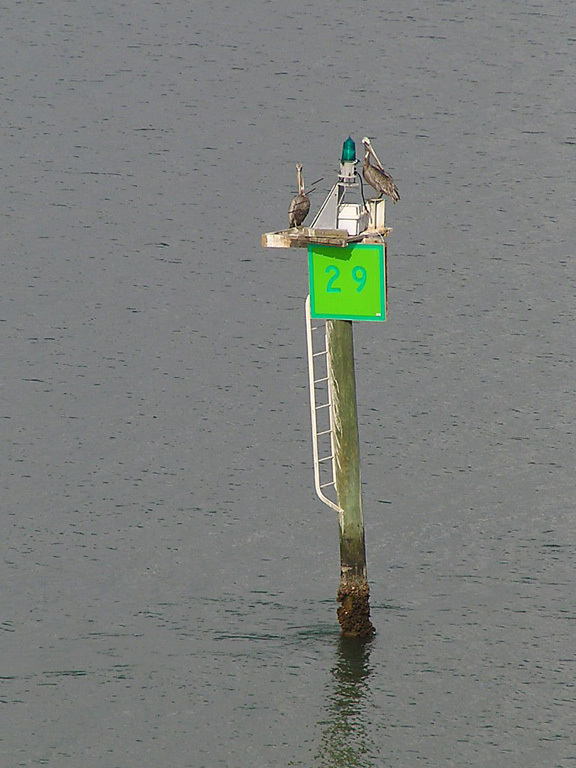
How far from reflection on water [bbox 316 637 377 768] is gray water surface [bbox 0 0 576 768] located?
2.5 inches

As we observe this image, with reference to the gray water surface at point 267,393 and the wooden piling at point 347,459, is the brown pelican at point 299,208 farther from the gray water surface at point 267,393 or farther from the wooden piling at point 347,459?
the gray water surface at point 267,393

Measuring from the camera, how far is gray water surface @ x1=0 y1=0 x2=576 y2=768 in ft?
90.5

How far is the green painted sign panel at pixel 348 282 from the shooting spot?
2522 centimetres

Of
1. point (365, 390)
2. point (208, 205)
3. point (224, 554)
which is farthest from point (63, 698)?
point (208, 205)

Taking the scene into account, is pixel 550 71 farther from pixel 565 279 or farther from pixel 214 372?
pixel 214 372

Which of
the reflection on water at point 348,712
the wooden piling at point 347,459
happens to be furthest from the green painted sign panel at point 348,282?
the reflection on water at point 348,712

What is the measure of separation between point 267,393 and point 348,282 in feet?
55.8

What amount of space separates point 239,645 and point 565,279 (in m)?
25.6

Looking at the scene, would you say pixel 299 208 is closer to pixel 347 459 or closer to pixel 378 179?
pixel 378 179

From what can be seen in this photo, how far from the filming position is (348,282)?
83.4ft

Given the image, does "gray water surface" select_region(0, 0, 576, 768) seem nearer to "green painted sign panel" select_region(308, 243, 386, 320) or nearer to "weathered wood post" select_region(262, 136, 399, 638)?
"weathered wood post" select_region(262, 136, 399, 638)

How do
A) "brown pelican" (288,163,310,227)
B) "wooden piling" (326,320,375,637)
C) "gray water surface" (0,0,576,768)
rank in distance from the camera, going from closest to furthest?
"brown pelican" (288,163,310,227)
"wooden piling" (326,320,375,637)
"gray water surface" (0,0,576,768)

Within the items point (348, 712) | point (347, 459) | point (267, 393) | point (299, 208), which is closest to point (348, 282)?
point (299, 208)

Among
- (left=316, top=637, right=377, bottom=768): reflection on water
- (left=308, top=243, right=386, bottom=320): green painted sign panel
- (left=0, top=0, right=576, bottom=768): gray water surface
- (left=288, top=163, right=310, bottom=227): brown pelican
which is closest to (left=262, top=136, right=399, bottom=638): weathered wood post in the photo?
(left=308, top=243, right=386, bottom=320): green painted sign panel
